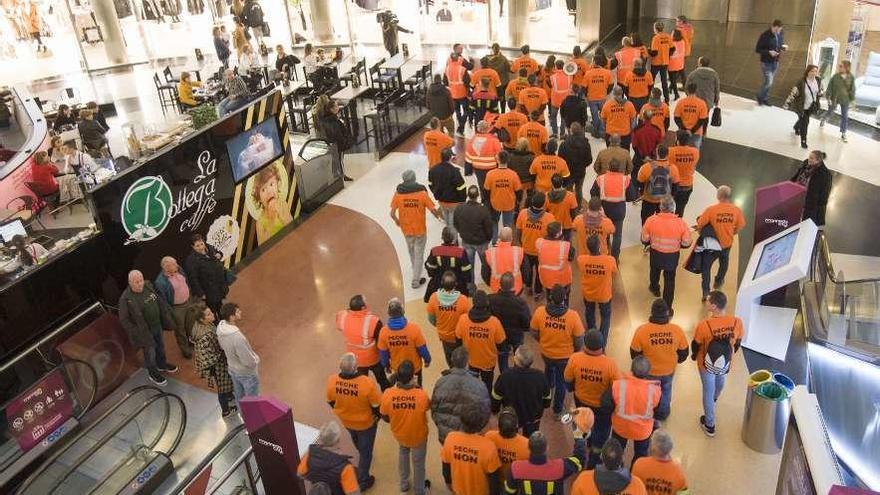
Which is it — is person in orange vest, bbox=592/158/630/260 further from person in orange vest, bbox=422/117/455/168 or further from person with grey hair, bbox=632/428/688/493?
person with grey hair, bbox=632/428/688/493

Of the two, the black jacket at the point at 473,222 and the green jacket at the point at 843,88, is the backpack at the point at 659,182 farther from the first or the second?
the green jacket at the point at 843,88

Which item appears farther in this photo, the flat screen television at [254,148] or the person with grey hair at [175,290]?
the flat screen television at [254,148]

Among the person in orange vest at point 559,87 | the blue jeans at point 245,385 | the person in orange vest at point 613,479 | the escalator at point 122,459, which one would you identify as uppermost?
the person in orange vest at point 559,87

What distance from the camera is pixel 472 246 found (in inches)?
347

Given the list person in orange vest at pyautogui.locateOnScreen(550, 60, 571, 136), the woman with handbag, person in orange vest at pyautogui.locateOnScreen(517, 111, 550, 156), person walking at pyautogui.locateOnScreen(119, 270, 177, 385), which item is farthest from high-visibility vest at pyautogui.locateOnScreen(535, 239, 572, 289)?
the woman with handbag

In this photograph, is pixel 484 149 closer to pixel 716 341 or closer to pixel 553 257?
pixel 553 257

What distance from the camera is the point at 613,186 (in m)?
8.75

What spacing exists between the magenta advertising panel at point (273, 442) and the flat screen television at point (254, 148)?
16.7 feet

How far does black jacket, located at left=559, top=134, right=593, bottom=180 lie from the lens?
32.1 feet

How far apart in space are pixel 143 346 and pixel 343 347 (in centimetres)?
219

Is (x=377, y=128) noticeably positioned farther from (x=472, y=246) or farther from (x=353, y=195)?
(x=472, y=246)

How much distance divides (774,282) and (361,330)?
437 centimetres

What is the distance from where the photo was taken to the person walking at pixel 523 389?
232 inches

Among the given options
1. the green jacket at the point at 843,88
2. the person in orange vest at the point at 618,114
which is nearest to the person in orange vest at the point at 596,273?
the person in orange vest at the point at 618,114
